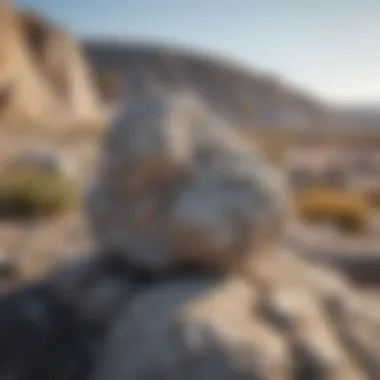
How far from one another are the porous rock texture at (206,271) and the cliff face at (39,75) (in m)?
17.6

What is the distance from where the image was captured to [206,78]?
76.2 meters

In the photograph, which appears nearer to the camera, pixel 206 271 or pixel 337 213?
pixel 206 271

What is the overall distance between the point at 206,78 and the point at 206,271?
2838 inches

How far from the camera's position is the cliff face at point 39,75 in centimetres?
2333

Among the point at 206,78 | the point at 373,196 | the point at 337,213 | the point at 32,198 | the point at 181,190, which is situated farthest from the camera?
the point at 206,78

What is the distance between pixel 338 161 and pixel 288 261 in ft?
69.9

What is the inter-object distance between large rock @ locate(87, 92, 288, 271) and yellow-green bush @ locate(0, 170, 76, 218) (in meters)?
4.53

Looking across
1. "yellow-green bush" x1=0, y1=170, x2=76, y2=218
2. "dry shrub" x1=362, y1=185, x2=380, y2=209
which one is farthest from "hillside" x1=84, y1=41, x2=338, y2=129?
"yellow-green bush" x1=0, y1=170, x2=76, y2=218

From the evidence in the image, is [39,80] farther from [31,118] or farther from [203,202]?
[203,202]

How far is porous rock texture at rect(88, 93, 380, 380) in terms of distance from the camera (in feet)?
15.5

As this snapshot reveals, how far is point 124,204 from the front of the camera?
18.4ft

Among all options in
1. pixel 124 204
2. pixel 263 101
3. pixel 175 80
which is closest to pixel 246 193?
pixel 124 204

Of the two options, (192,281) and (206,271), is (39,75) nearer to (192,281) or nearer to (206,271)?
(206,271)

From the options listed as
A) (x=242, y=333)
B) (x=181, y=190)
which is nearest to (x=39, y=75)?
(x=181, y=190)
